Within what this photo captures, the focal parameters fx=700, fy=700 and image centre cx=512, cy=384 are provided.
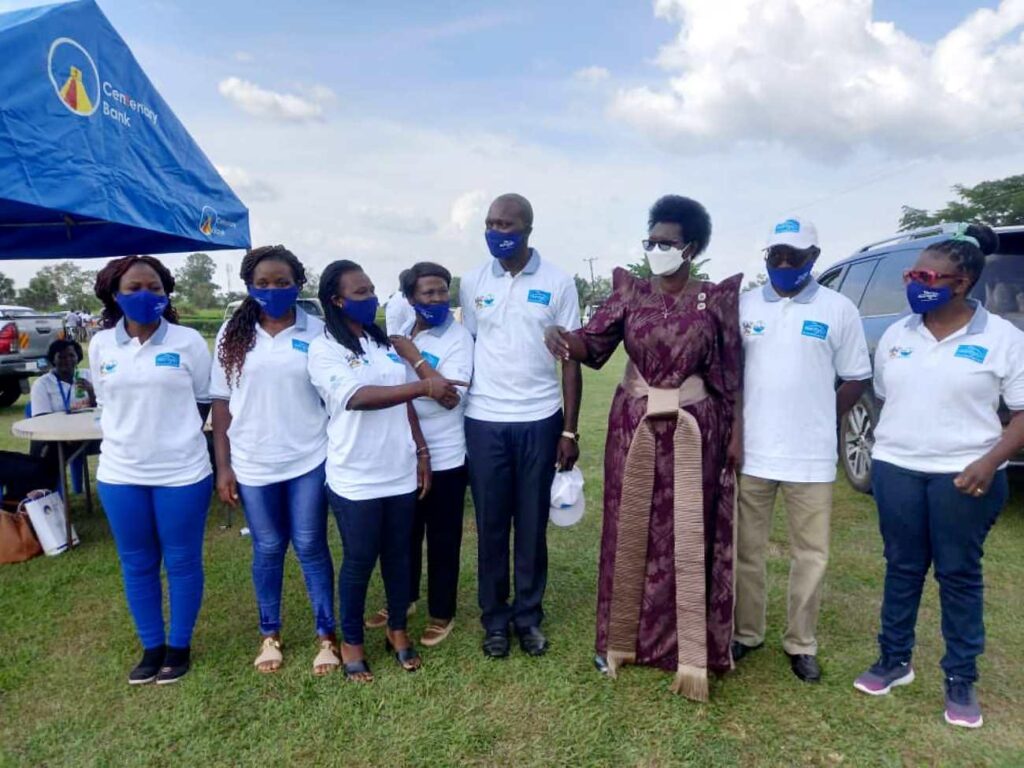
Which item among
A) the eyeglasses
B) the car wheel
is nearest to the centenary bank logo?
the eyeglasses

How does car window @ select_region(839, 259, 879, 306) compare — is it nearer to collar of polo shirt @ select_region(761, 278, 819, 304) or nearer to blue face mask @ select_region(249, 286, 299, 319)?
collar of polo shirt @ select_region(761, 278, 819, 304)

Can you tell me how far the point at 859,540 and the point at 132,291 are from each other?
4241 mm

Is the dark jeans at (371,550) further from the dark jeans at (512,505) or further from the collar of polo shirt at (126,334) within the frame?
the collar of polo shirt at (126,334)

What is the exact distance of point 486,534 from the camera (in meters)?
3.12

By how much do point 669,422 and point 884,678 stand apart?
132cm

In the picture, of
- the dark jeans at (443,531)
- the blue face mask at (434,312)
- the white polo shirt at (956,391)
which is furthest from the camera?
the dark jeans at (443,531)

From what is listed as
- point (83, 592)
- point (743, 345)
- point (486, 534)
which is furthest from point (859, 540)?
point (83, 592)

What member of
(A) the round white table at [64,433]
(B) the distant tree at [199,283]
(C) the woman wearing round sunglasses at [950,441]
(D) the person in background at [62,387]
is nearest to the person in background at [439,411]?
(C) the woman wearing round sunglasses at [950,441]

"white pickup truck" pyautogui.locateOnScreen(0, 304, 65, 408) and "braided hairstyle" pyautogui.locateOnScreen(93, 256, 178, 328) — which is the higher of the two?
"braided hairstyle" pyautogui.locateOnScreen(93, 256, 178, 328)

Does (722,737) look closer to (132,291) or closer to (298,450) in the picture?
(298,450)

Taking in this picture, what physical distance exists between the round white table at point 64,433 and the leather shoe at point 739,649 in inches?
142

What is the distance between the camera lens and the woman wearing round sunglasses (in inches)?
94.7

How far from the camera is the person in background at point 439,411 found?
9.77 feet

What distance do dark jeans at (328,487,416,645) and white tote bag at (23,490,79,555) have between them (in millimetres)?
2583
